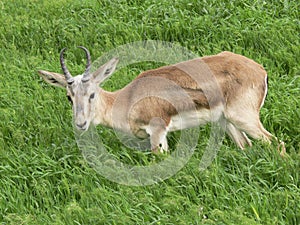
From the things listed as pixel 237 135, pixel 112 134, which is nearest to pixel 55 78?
pixel 112 134

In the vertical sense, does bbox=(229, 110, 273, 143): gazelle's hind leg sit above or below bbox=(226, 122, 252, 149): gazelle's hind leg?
above

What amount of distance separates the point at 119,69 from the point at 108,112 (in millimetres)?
1539

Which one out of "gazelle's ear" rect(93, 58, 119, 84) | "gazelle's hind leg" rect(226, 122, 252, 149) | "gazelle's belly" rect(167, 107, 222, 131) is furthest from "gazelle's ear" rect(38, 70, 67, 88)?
"gazelle's hind leg" rect(226, 122, 252, 149)

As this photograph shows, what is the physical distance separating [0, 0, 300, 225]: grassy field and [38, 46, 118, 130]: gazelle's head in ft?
1.12

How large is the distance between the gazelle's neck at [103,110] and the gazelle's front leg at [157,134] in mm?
404

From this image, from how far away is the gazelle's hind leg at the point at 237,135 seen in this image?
21.2 feet

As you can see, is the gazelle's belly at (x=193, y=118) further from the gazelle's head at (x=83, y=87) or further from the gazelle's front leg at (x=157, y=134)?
the gazelle's head at (x=83, y=87)

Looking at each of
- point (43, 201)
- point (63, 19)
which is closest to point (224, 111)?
point (43, 201)

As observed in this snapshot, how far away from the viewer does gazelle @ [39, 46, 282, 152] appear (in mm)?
6297

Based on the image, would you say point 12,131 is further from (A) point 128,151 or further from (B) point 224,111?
(B) point 224,111

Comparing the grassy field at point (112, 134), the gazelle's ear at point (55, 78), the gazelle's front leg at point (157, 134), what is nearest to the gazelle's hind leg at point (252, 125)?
the grassy field at point (112, 134)

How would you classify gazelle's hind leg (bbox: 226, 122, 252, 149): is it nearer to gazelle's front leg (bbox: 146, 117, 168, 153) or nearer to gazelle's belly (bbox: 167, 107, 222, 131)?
gazelle's belly (bbox: 167, 107, 222, 131)

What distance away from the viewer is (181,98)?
643cm

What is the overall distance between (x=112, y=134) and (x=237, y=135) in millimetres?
1074
